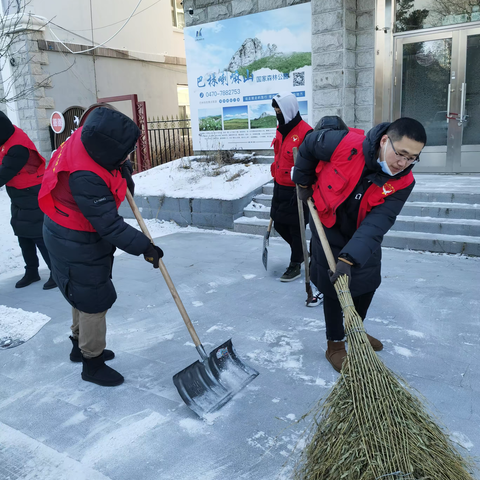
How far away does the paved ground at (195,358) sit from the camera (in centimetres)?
219

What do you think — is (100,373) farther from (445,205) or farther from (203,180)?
(203,180)

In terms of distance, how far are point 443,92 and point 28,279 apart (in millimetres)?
6545

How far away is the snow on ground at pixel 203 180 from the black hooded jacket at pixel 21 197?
2.93m

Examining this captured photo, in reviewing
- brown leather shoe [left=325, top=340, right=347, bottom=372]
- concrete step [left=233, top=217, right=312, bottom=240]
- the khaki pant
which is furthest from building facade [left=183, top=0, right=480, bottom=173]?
the khaki pant

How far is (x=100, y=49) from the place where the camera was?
12406 mm

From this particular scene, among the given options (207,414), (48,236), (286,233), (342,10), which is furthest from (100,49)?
(207,414)

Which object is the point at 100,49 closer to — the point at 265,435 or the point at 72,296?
the point at 72,296

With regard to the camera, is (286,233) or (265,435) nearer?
(265,435)

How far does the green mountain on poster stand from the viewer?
7.31 meters

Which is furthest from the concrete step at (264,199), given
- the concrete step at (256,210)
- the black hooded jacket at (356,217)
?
the black hooded jacket at (356,217)

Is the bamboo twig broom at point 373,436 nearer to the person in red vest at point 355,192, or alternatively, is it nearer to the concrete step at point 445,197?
the person in red vest at point 355,192

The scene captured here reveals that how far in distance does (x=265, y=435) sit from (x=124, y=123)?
1.80 meters

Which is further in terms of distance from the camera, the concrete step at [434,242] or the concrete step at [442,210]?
the concrete step at [442,210]

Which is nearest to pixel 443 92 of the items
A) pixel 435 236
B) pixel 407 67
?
pixel 407 67
